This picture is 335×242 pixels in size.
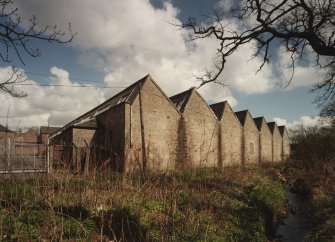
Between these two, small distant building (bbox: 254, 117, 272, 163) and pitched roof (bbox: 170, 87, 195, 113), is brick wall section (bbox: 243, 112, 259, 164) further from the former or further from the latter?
pitched roof (bbox: 170, 87, 195, 113)

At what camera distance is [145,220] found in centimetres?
769

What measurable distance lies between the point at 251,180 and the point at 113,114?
11980 mm

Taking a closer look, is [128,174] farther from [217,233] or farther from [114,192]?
[217,233]

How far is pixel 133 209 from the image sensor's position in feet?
25.2

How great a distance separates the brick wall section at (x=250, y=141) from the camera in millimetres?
34969

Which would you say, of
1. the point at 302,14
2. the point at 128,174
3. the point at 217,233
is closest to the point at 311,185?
the point at 302,14

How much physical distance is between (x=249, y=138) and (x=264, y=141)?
6.07m

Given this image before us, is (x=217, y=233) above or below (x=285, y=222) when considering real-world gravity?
above

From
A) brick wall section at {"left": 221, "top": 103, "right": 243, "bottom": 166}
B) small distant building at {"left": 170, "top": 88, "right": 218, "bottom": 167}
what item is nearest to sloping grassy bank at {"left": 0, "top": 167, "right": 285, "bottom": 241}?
small distant building at {"left": 170, "top": 88, "right": 218, "bottom": 167}

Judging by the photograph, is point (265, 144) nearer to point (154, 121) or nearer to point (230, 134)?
point (230, 134)

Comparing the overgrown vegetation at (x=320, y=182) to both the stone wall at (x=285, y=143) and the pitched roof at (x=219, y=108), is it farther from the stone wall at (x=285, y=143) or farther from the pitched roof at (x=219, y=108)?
the stone wall at (x=285, y=143)

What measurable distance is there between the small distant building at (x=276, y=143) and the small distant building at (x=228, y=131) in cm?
1397

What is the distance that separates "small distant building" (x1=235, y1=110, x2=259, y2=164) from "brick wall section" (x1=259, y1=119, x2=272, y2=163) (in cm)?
151

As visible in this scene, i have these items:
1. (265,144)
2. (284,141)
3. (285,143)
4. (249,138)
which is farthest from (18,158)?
(285,143)
